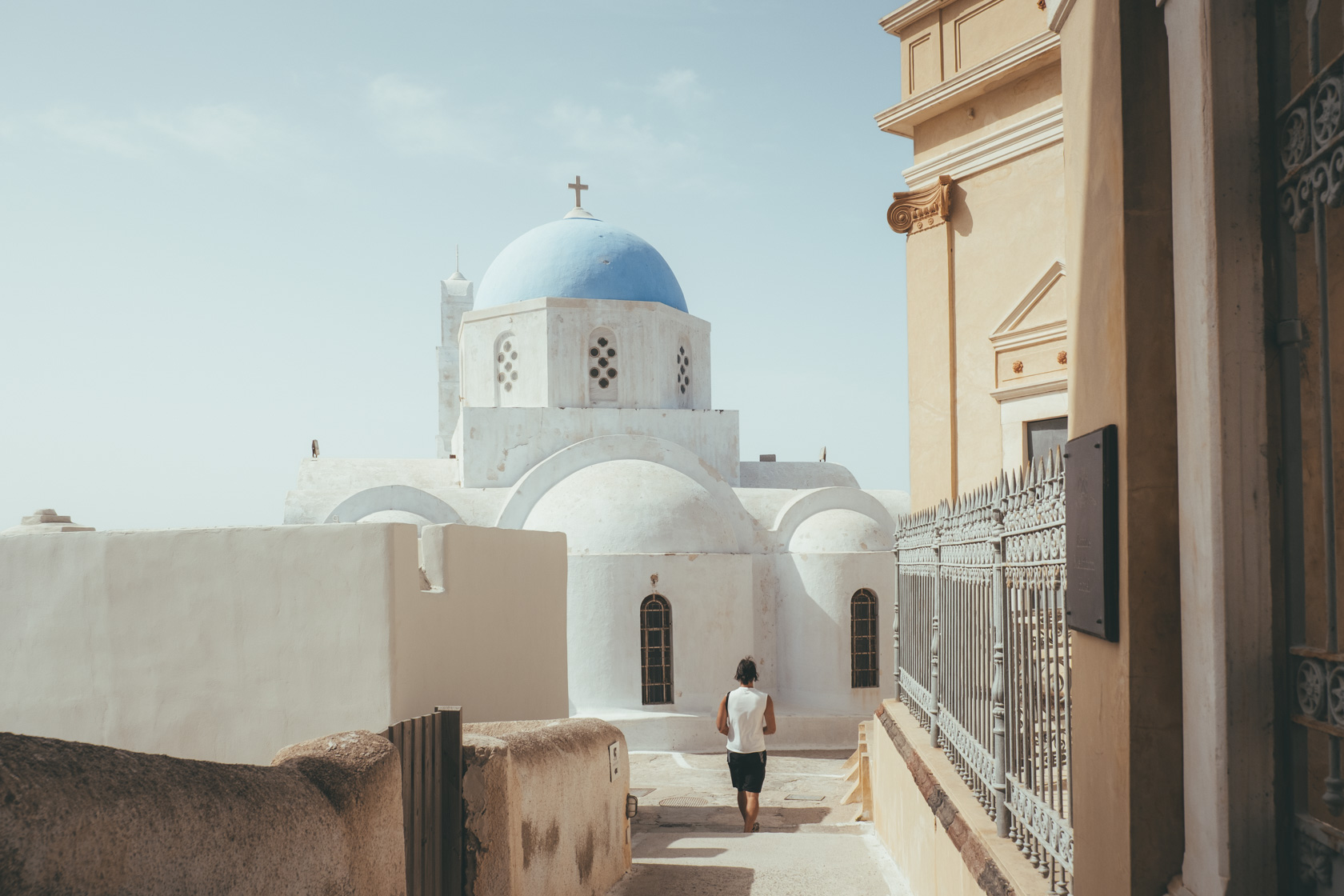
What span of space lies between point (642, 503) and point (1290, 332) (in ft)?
40.0

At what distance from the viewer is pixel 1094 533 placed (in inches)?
92.6

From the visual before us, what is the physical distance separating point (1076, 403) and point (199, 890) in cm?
217

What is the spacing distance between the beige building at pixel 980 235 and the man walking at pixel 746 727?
2.11m

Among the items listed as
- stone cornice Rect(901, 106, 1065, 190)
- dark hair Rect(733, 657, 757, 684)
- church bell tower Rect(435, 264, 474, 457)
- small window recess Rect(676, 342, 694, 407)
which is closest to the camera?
stone cornice Rect(901, 106, 1065, 190)

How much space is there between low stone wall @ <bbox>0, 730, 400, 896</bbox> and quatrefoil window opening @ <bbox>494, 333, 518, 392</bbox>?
14645mm

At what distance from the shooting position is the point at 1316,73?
1677mm

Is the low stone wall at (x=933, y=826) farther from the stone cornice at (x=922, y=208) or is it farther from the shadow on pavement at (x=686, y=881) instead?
the stone cornice at (x=922, y=208)

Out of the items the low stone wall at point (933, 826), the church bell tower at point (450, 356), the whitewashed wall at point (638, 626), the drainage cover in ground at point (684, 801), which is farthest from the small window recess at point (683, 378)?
the low stone wall at point (933, 826)

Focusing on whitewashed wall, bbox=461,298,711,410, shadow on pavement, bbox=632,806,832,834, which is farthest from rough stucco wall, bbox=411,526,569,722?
whitewashed wall, bbox=461,298,711,410

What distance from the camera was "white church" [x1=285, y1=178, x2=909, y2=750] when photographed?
13.4 metres

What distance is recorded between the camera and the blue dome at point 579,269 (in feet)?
56.5

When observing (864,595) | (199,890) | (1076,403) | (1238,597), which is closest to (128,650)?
(199,890)

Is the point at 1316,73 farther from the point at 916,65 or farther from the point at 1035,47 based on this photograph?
the point at 916,65

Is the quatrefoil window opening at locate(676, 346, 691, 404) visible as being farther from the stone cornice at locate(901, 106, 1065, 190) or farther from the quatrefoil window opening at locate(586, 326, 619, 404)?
the stone cornice at locate(901, 106, 1065, 190)
